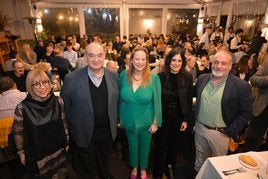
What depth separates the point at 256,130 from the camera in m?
2.56

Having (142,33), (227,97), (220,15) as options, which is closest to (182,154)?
(227,97)

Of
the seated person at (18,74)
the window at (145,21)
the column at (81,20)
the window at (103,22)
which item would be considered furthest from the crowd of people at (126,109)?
the window at (145,21)

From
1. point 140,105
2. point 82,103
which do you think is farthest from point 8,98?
point 140,105

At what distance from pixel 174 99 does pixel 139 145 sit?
670 mm

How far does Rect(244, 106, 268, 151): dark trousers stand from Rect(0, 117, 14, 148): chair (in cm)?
294

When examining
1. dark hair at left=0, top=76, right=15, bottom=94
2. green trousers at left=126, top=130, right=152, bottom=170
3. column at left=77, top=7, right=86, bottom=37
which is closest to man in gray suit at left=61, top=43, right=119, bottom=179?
green trousers at left=126, top=130, right=152, bottom=170

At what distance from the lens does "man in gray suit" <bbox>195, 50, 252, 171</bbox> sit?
5.54 feet

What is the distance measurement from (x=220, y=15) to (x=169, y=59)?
801cm

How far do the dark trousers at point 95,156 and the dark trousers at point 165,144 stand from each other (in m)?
0.52

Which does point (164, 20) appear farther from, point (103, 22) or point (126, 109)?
point (126, 109)

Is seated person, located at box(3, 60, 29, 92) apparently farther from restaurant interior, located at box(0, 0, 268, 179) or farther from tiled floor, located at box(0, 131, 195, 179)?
restaurant interior, located at box(0, 0, 268, 179)

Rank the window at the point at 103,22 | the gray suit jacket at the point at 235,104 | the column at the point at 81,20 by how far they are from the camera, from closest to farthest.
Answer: the gray suit jacket at the point at 235,104, the column at the point at 81,20, the window at the point at 103,22

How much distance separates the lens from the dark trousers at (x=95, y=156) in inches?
77.9

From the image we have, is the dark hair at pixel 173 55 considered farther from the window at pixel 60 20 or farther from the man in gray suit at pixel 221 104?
the window at pixel 60 20
